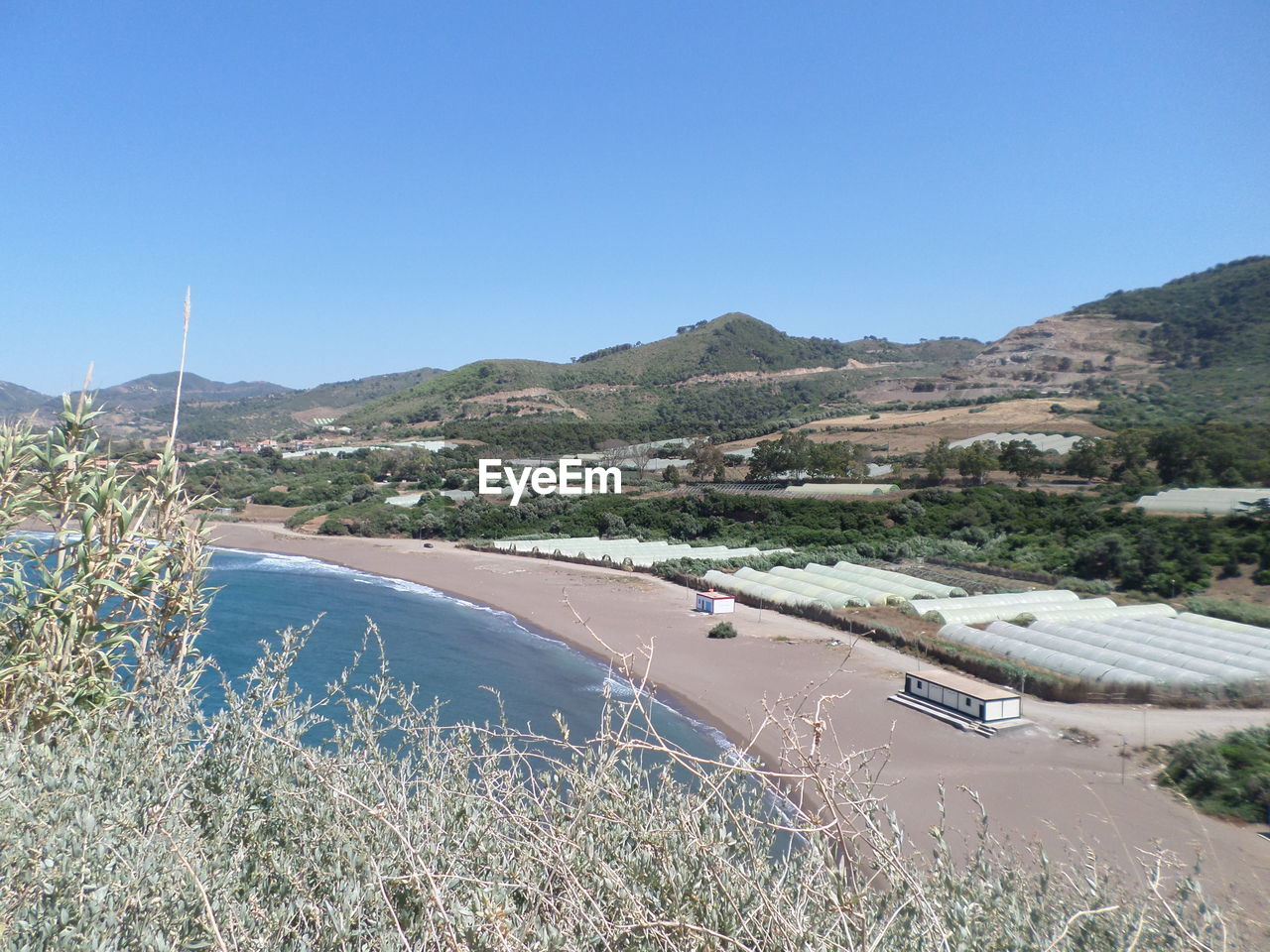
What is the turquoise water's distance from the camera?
14.6 metres

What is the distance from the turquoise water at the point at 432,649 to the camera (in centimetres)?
1459

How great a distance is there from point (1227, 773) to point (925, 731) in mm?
4331

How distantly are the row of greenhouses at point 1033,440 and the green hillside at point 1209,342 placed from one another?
650cm

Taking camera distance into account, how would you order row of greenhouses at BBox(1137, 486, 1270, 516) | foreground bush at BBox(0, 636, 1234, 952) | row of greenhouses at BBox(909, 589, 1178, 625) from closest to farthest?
foreground bush at BBox(0, 636, 1234, 952)
row of greenhouses at BBox(909, 589, 1178, 625)
row of greenhouses at BBox(1137, 486, 1270, 516)

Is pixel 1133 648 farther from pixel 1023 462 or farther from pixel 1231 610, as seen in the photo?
pixel 1023 462

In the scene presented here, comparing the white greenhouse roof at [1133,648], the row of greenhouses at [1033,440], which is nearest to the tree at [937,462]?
the row of greenhouses at [1033,440]

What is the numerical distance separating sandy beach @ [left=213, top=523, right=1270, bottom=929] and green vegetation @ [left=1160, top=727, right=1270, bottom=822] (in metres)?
0.33

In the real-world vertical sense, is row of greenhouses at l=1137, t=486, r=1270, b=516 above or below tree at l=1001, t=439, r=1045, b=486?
below

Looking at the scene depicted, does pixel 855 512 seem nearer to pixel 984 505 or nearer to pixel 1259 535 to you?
pixel 984 505

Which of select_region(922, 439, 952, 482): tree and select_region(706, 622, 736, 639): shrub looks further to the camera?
select_region(922, 439, 952, 482): tree

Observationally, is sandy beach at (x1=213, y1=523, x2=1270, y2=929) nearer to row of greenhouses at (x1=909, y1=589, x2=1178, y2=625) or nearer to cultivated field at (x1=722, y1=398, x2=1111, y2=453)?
row of greenhouses at (x1=909, y1=589, x2=1178, y2=625)

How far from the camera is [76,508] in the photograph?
3.96 m

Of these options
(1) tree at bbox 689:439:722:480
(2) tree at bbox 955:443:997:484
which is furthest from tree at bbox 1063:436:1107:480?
(1) tree at bbox 689:439:722:480

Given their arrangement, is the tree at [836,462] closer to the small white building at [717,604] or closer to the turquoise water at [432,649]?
the small white building at [717,604]
